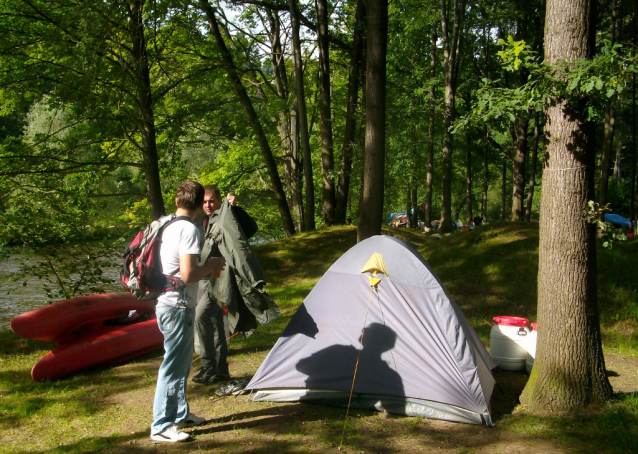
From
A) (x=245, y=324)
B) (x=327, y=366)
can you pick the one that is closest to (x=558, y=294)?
(x=327, y=366)

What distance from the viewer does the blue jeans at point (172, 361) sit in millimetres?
3758

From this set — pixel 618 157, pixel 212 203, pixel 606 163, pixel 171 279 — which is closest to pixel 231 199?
pixel 212 203

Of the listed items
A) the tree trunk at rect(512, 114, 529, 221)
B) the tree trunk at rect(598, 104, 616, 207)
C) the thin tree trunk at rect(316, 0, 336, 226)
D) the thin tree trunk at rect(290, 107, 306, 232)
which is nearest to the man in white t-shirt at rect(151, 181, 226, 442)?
the tree trunk at rect(598, 104, 616, 207)

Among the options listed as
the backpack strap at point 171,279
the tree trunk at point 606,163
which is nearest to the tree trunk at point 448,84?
the tree trunk at point 606,163

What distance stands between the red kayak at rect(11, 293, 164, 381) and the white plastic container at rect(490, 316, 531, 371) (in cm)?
388

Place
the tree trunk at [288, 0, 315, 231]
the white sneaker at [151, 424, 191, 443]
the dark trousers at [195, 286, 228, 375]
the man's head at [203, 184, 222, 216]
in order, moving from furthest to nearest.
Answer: the tree trunk at [288, 0, 315, 231] → the man's head at [203, 184, 222, 216] → the dark trousers at [195, 286, 228, 375] → the white sneaker at [151, 424, 191, 443]

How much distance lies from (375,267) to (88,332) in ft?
11.3

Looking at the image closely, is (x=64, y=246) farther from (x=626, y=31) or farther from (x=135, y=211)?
(x=626, y=31)

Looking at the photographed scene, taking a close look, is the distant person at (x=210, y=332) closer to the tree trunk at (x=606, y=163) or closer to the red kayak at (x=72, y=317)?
the red kayak at (x=72, y=317)

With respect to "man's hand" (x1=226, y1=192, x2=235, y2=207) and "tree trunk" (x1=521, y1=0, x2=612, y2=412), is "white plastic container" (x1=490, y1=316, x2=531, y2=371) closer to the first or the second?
"tree trunk" (x1=521, y1=0, x2=612, y2=412)

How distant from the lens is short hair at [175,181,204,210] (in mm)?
3959

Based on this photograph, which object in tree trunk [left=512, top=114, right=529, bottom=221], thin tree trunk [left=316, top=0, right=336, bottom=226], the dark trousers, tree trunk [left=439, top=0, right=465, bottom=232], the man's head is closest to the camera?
the dark trousers

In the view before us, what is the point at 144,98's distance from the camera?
10.8m

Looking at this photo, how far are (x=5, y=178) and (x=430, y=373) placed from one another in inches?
362
